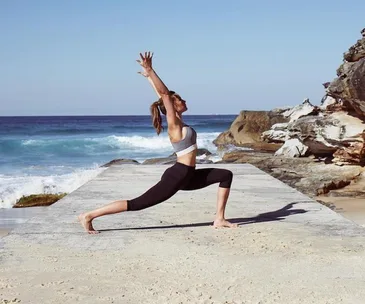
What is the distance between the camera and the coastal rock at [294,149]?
883 inches

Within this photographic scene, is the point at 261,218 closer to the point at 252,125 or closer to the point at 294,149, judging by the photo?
the point at 294,149

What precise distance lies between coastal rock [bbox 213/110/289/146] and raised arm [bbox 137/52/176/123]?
3274 centimetres

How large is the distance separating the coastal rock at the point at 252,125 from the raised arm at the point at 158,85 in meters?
32.7

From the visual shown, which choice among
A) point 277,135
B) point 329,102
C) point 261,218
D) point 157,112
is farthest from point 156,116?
point 277,135

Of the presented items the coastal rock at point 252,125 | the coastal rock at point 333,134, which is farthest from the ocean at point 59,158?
the coastal rock at point 333,134

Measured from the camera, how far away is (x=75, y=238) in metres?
6.77

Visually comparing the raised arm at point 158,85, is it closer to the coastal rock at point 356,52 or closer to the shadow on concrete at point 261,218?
the shadow on concrete at point 261,218

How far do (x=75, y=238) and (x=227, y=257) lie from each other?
5.81 feet

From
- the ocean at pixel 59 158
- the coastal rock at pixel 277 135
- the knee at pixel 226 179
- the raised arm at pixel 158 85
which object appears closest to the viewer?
the raised arm at pixel 158 85

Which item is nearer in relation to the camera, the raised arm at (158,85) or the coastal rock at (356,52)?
the raised arm at (158,85)

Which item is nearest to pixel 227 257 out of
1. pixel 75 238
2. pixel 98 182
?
pixel 75 238

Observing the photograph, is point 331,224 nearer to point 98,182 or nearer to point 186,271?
point 186,271

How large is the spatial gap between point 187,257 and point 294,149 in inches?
684

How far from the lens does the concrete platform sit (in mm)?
4848
